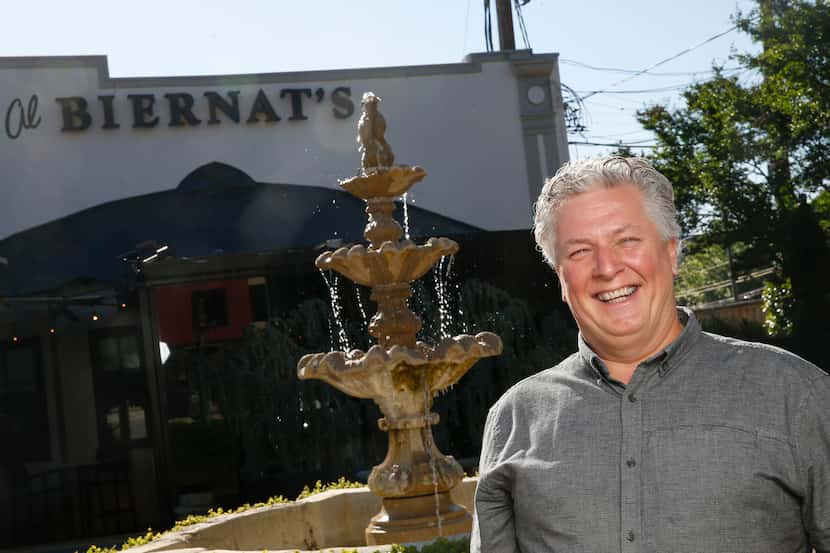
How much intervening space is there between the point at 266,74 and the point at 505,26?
20.1ft

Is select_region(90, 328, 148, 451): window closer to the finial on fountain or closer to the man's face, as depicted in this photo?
the finial on fountain

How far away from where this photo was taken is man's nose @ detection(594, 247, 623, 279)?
267 cm

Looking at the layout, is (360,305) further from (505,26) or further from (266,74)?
(505,26)

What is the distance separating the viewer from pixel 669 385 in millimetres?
2635

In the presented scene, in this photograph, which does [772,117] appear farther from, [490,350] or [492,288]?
[490,350]

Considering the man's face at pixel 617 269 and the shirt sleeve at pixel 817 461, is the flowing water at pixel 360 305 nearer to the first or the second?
the man's face at pixel 617 269

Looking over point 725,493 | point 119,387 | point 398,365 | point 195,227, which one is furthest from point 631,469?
point 195,227

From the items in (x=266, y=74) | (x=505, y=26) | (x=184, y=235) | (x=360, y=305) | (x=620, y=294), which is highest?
(x=505, y=26)

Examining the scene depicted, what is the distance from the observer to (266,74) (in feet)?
67.7

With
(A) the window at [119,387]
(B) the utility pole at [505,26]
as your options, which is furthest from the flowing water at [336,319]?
(B) the utility pole at [505,26]

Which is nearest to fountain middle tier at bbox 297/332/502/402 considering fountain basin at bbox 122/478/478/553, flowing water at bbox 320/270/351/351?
fountain basin at bbox 122/478/478/553

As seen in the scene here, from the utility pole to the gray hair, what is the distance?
21993mm

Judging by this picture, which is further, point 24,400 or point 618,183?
point 24,400

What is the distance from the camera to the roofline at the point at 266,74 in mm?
19594
